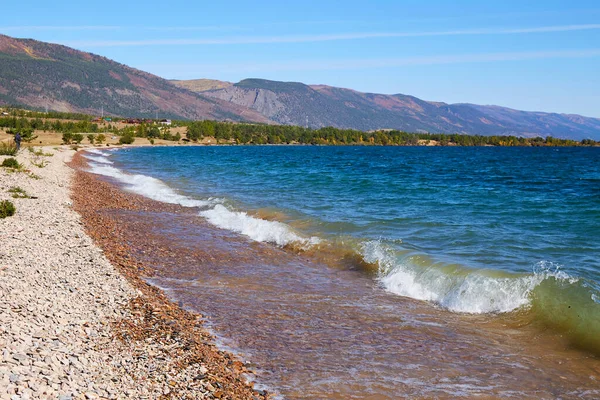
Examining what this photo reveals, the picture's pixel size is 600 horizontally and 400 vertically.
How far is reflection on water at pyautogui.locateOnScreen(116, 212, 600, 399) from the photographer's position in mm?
7691

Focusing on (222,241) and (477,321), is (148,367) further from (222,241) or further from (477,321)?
(222,241)

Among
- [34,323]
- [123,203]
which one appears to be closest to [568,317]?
[34,323]

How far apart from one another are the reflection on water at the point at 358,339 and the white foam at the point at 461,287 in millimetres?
466

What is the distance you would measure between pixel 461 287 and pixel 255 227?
Result: 30.9 feet

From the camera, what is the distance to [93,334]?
8.23 m

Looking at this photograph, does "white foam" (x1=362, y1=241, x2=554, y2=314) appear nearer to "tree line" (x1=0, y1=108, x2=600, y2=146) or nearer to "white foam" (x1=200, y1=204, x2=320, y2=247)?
"white foam" (x1=200, y1=204, x2=320, y2=247)

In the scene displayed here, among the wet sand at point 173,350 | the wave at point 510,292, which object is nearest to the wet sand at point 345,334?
the wet sand at point 173,350

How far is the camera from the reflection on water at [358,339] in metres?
7.69

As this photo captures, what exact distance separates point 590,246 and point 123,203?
63.8 ft

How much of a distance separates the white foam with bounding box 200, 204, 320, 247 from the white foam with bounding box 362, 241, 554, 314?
445 cm

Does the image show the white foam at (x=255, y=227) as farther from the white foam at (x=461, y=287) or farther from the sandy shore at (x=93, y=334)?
the sandy shore at (x=93, y=334)

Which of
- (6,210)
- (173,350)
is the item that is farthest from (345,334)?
(6,210)

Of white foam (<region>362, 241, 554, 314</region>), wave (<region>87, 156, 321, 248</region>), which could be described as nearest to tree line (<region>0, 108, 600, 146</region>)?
wave (<region>87, 156, 321, 248</region>)

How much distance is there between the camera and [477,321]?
10.7 metres
